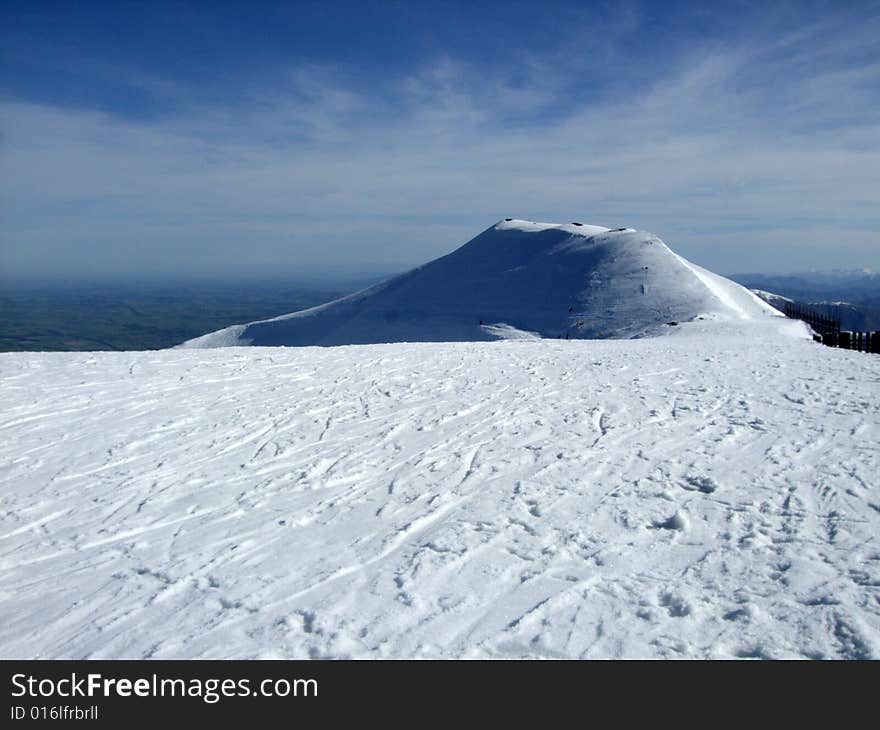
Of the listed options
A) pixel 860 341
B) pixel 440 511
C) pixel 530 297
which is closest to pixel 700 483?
pixel 440 511

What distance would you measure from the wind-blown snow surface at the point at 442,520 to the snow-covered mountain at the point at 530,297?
89.5 feet

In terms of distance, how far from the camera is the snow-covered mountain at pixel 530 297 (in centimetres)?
4234

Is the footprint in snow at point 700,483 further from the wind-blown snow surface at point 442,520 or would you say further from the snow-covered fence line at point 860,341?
the snow-covered fence line at point 860,341

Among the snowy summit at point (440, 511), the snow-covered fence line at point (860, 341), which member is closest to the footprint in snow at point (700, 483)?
the snowy summit at point (440, 511)

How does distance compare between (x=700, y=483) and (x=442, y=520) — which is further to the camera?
(x=700, y=483)

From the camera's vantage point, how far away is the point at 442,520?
20.5 feet

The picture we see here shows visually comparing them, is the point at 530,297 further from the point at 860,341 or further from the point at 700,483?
the point at 700,483

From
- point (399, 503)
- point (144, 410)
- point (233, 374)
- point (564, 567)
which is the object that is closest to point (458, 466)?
point (399, 503)

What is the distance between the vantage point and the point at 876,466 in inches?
284

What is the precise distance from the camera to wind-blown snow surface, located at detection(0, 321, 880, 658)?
4434mm

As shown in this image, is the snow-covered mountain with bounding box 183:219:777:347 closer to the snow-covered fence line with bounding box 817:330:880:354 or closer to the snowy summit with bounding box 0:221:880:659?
the snow-covered fence line with bounding box 817:330:880:354

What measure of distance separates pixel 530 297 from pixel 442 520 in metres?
46.3

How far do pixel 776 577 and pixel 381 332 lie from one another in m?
44.9
